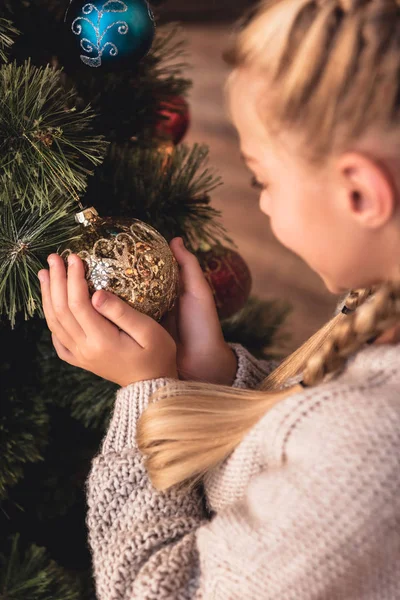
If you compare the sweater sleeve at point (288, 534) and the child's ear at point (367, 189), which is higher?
the child's ear at point (367, 189)

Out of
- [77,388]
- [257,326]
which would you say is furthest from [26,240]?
[257,326]

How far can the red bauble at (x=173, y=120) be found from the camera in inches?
33.5

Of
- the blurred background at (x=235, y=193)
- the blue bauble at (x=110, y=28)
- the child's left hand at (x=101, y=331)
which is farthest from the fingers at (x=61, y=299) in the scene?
the blurred background at (x=235, y=193)

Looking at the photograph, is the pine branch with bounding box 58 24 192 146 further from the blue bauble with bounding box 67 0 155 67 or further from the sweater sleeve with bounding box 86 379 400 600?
the sweater sleeve with bounding box 86 379 400 600

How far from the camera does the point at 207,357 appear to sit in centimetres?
76

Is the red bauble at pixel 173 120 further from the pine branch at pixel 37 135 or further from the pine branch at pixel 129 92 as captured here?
the pine branch at pixel 37 135

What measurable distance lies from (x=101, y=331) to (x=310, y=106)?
0.93ft

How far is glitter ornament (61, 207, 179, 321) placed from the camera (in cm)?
59

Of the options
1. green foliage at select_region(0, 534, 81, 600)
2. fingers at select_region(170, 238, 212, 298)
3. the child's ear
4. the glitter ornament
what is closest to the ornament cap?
the glitter ornament

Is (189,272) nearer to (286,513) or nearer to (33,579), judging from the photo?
(286,513)

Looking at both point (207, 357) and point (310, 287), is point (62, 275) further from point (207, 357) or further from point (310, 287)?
point (310, 287)

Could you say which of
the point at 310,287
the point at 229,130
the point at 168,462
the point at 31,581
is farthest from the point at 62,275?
the point at 229,130

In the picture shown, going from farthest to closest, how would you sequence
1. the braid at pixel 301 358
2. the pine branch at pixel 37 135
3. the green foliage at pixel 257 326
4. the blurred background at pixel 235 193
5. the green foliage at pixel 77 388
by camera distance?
the blurred background at pixel 235 193 → the green foliage at pixel 257 326 → the green foliage at pixel 77 388 → the braid at pixel 301 358 → the pine branch at pixel 37 135

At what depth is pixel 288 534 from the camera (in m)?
0.51
